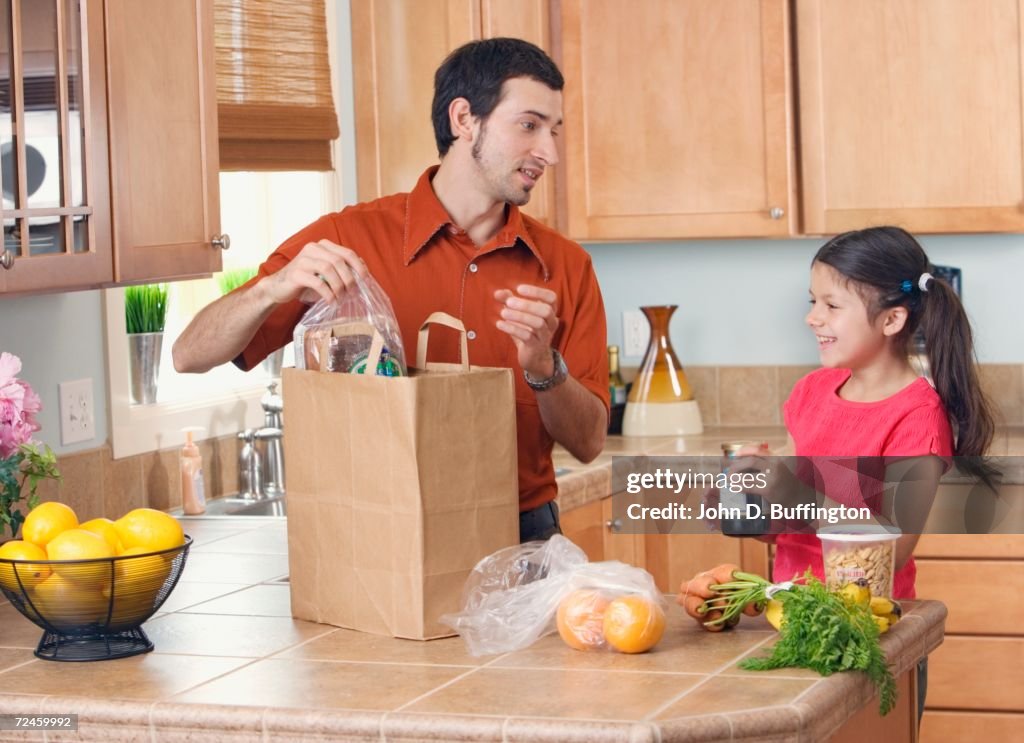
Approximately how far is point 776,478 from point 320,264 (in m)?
1.13

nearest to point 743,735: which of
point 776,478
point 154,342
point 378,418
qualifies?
point 378,418

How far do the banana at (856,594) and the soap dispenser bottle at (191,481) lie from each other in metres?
1.69

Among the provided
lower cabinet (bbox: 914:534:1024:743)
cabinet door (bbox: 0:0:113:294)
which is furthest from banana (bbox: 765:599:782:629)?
lower cabinet (bbox: 914:534:1024:743)

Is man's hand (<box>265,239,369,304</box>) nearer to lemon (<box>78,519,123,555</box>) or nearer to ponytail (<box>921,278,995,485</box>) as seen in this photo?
lemon (<box>78,519,123,555</box>)

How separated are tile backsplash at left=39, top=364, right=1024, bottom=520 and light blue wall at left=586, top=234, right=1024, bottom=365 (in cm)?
5

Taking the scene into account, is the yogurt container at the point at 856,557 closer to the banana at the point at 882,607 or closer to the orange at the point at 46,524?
the banana at the point at 882,607

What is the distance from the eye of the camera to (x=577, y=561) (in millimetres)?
1901

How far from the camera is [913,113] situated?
3.62 metres

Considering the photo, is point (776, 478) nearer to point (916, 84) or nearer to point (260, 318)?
point (260, 318)

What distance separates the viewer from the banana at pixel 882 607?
179cm

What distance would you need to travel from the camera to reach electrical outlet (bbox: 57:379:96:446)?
2803 millimetres

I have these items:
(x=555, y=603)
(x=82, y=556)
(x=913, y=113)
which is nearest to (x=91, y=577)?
(x=82, y=556)

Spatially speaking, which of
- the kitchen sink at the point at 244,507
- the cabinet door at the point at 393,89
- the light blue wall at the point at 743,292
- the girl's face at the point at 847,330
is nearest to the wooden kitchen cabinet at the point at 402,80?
the cabinet door at the point at 393,89

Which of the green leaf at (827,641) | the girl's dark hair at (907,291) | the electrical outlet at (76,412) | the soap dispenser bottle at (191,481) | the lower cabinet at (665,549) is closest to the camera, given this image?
the green leaf at (827,641)
